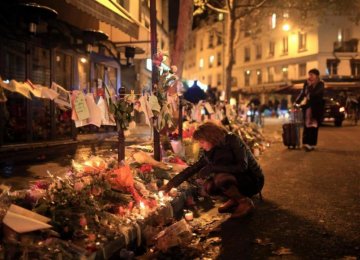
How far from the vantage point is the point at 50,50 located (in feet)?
36.6

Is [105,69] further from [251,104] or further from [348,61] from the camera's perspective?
[348,61]

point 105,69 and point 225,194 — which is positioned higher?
point 105,69

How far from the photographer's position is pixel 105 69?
15633mm

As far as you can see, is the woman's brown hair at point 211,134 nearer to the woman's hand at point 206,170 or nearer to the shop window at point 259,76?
the woman's hand at point 206,170

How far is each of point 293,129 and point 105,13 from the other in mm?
6422

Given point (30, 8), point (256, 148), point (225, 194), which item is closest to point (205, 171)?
point (225, 194)

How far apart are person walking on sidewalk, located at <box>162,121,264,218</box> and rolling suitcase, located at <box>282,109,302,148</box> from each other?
23.6 ft

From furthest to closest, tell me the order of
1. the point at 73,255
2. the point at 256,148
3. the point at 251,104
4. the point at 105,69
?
the point at 251,104 → the point at 105,69 → the point at 256,148 → the point at 73,255

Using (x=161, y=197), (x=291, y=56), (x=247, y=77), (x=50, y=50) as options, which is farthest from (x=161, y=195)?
(x=247, y=77)

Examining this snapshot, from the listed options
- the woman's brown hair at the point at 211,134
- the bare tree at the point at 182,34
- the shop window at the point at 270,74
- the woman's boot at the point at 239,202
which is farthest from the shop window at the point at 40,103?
the shop window at the point at 270,74

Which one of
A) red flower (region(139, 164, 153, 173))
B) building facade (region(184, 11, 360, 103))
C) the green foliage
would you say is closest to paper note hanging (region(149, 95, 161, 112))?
the green foliage

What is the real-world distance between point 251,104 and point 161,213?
53.4 ft

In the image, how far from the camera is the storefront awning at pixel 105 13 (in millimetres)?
8453

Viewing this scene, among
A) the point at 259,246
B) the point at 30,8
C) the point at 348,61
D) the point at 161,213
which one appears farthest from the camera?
the point at 348,61
